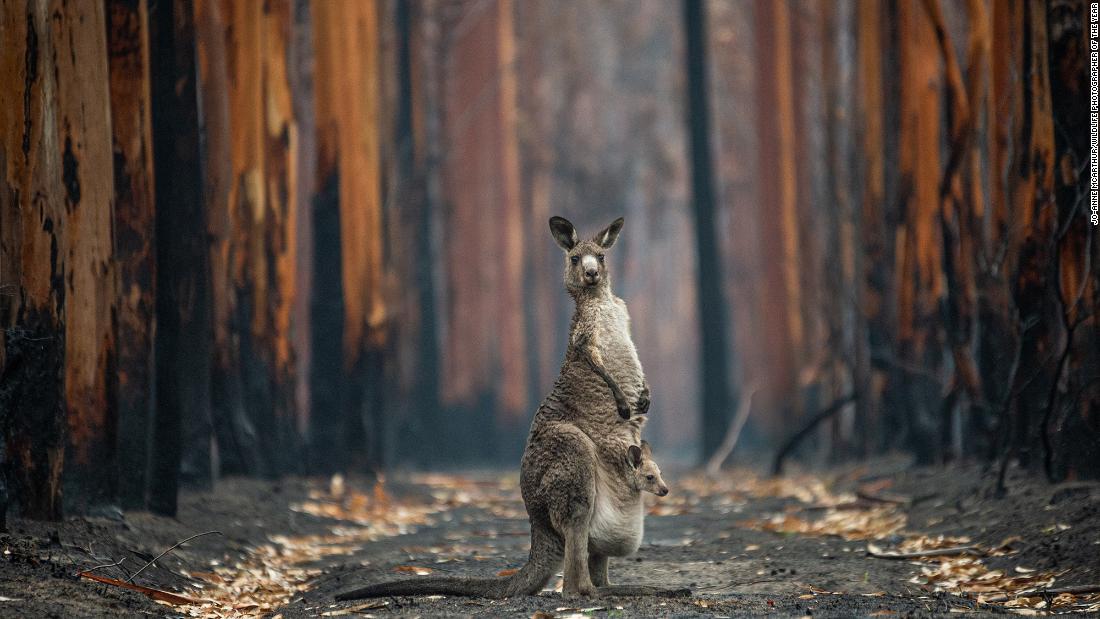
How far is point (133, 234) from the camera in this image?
9570mm

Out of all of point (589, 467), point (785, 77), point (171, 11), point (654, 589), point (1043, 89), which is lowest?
point (654, 589)

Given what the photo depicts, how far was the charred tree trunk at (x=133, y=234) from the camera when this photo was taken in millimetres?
9250

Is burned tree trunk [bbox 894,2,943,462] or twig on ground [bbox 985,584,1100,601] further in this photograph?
burned tree trunk [bbox 894,2,943,462]

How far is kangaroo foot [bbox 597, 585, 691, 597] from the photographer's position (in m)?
7.06

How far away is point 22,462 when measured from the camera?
24.7ft

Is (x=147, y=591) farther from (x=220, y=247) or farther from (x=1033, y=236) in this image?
(x=1033, y=236)

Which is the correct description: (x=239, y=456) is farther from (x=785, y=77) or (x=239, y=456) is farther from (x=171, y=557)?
(x=785, y=77)

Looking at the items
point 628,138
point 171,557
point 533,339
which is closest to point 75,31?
point 171,557

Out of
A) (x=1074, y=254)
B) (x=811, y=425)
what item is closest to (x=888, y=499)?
(x=1074, y=254)

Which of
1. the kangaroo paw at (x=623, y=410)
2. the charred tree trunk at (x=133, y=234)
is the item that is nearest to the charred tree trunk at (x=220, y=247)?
the charred tree trunk at (x=133, y=234)

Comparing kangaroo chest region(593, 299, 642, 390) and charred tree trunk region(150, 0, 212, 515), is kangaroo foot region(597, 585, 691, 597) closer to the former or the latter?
kangaroo chest region(593, 299, 642, 390)

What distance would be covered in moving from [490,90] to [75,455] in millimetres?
21394
